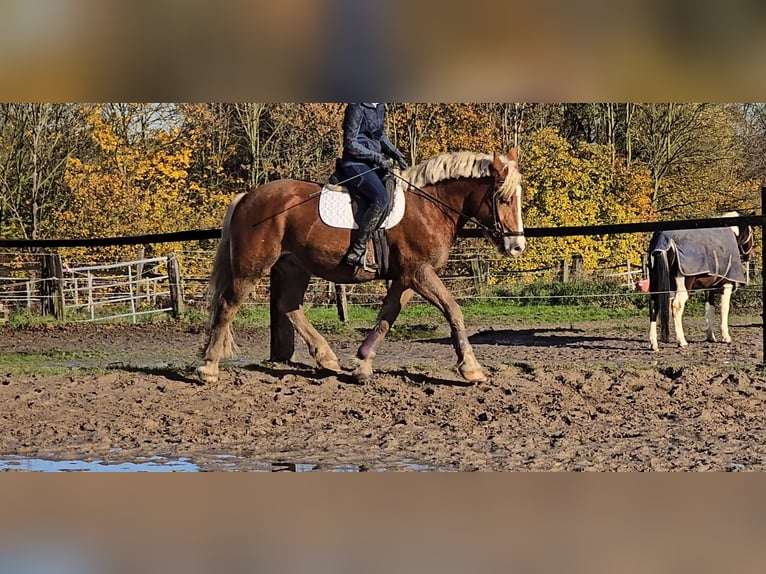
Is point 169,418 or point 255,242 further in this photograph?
point 255,242

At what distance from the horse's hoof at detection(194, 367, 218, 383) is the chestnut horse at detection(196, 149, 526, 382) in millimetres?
11

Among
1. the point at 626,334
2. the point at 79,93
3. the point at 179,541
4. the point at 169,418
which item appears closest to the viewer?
the point at 179,541

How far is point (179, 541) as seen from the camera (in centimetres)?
369

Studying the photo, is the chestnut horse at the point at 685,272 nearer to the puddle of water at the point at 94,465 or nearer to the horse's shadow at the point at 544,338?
the horse's shadow at the point at 544,338

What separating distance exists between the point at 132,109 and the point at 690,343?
1448 centimetres

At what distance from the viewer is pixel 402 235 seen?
Result: 7844mm

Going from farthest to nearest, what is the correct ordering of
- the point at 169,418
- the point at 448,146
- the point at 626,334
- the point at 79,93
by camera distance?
1. the point at 448,146
2. the point at 626,334
3. the point at 169,418
4. the point at 79,93

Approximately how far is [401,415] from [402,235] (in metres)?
1.69

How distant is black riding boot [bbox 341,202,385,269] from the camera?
25.3ft

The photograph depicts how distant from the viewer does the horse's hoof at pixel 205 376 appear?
801cm

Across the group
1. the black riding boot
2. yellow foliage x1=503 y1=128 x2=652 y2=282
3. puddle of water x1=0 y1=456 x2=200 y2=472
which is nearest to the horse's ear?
the black riding boot

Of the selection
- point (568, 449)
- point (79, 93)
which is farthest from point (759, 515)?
point (79, 93)

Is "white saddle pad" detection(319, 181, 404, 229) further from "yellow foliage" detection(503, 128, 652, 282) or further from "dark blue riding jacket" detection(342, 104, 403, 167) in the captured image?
"yellow foliage" detection(503, 128, 652, 282)

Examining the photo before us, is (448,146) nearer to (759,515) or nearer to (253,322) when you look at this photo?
(253,322)
